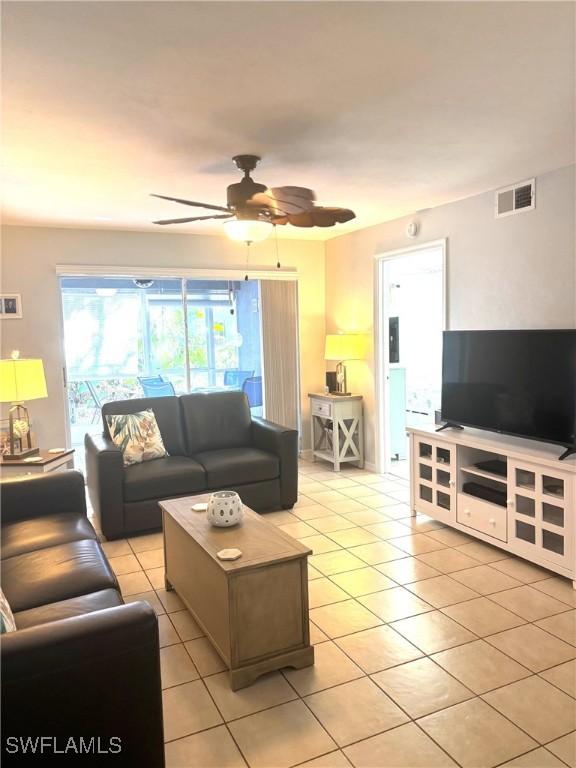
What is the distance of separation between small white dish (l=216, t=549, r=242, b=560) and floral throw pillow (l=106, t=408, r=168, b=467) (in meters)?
1.98

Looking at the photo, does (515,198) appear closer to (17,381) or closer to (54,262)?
(17,381)

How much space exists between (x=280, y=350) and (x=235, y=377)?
0.58 m

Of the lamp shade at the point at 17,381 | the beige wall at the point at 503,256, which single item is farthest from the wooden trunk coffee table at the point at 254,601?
the beige wall at the point at 503,256

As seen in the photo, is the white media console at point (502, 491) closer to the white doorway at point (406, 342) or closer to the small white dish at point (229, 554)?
the white doorway at point (406, 342)

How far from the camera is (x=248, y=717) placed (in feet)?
6.84

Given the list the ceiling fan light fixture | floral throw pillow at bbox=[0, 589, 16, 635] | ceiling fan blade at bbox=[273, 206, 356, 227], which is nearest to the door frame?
ceiling fan blade at bbox=[273, 206, 356, 227]

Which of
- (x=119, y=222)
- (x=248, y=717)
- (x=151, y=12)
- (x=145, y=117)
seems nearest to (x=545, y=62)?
(x=151, y=12)

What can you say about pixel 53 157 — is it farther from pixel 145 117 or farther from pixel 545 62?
pixel 545 62

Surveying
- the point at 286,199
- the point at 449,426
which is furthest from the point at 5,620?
the point at 449,426

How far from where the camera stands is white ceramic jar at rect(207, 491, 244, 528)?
2686 mm

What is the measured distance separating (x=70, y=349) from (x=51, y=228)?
113 cm

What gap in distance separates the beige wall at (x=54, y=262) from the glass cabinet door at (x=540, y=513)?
3.73 metres

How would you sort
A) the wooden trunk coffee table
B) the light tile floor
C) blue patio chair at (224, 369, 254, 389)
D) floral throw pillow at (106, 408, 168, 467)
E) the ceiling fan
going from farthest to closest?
1. blue patio chair at (224, 369, 254, 389)
2. floral throw pillow at (106, 408, 168, 467)
3. the ceiling fan
4. the wooden trunk coffee table
5. the light tile floor

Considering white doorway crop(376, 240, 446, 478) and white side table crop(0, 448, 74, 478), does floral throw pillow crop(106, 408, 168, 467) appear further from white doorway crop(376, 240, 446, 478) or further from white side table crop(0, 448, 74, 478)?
white doorway crop(376, 240, 446, 478)
